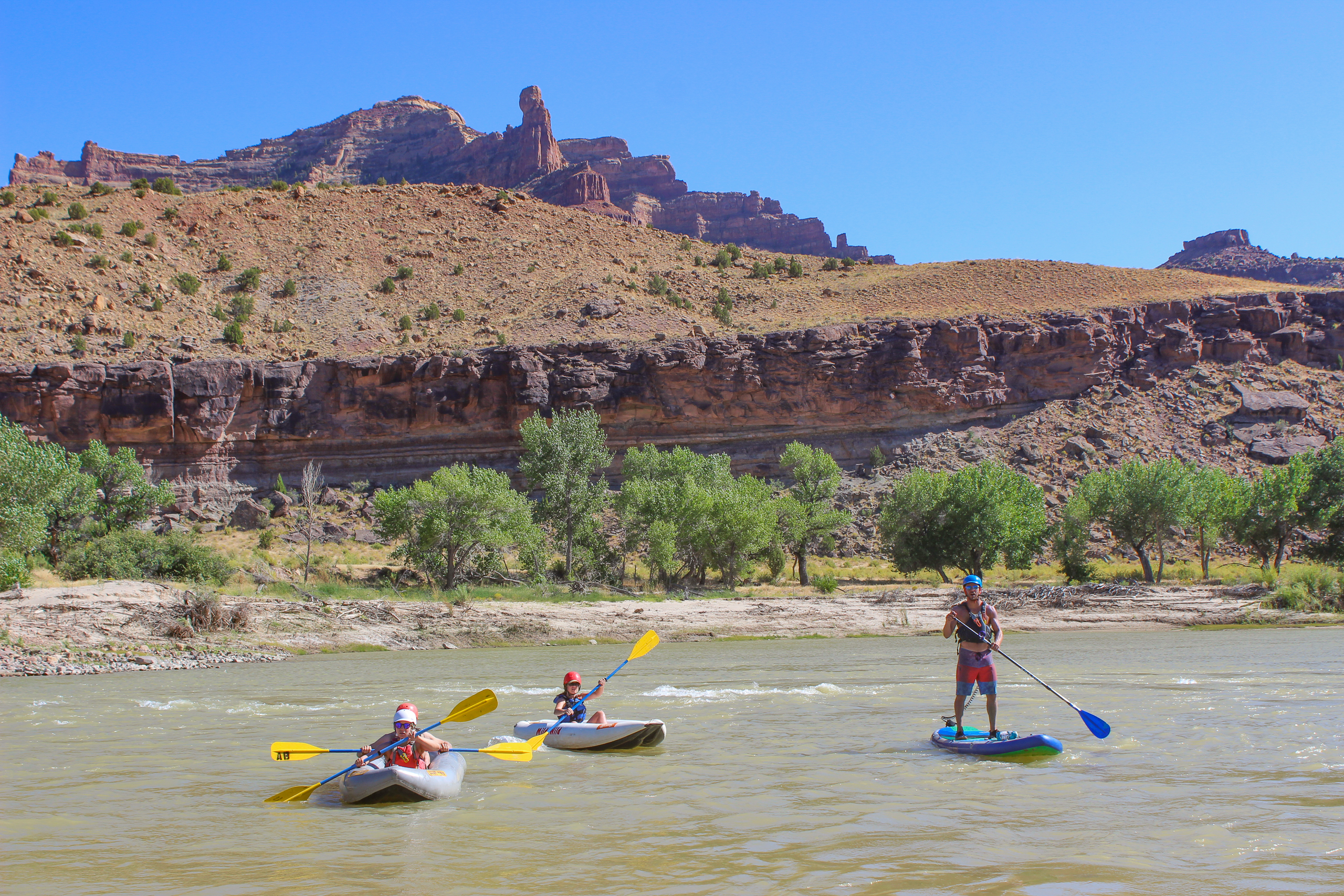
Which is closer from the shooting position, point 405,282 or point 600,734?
point 600,734

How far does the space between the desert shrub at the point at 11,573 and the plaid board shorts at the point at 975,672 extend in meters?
23.3

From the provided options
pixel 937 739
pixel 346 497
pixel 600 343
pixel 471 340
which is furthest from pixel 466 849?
pixel 471 340

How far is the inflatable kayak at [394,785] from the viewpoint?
8.21 m

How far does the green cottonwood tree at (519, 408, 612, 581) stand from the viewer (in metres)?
41.2

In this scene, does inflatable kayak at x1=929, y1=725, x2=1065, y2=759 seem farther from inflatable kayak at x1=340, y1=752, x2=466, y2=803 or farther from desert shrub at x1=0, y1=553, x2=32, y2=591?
desert shrub at x1=0, y1=553, x2=32, y2=591

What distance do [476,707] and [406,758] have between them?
4.73 feet

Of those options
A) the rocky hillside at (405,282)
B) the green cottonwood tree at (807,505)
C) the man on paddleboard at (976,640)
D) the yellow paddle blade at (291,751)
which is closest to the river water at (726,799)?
→ the yellow paddle blade at (291,751)

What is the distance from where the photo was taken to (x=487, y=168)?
451ft

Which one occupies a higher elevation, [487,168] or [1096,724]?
[487,168]

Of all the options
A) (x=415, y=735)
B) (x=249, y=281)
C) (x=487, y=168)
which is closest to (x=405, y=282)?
(x=249, y=281)

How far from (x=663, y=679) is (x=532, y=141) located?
13274 centimetres

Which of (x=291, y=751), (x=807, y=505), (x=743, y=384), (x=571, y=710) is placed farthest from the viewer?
(x=743, y=384)

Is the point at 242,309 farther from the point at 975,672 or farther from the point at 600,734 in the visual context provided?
the point at 975,672

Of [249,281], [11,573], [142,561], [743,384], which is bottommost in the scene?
[142,561]
